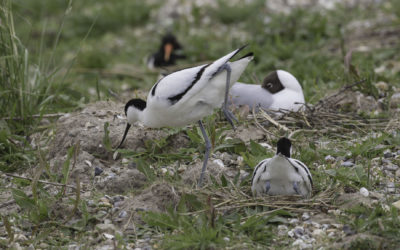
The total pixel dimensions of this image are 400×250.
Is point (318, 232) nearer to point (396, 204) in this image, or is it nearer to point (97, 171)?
point (396, 204)

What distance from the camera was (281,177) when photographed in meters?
3.60

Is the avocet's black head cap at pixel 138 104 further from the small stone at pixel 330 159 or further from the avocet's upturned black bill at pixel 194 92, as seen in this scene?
the small stone at pixel 330 159

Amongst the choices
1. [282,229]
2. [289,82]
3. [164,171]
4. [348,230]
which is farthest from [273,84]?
[348,230]

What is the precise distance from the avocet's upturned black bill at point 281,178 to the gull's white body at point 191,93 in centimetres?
54

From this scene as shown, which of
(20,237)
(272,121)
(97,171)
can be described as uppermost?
(272,121)

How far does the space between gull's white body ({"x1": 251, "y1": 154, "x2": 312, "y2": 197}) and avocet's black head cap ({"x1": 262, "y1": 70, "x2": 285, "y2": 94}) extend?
6.75ft

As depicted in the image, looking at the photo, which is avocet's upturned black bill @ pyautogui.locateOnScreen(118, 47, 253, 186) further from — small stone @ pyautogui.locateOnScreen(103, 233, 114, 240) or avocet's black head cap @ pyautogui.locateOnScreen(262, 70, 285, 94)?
avocet's black head cap @ pyautogui.locateOnScreen(262, 70, 285, 94)

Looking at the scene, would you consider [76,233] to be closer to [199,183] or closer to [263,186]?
[199,183]

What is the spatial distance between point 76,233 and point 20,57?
2090 millimetres

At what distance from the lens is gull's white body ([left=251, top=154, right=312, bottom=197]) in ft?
11.6

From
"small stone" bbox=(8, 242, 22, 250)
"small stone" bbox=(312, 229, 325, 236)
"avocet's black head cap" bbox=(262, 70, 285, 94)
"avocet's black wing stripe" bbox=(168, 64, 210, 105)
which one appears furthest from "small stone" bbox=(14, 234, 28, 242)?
"avocet's black head cap" bbox=(262, 70, 285, 94)

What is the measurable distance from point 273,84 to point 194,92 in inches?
84.8

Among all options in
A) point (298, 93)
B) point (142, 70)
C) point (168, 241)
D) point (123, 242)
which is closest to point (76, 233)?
point (123, 242)

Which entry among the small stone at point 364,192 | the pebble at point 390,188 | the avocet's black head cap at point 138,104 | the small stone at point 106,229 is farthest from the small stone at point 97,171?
the pebble at point 390,188
